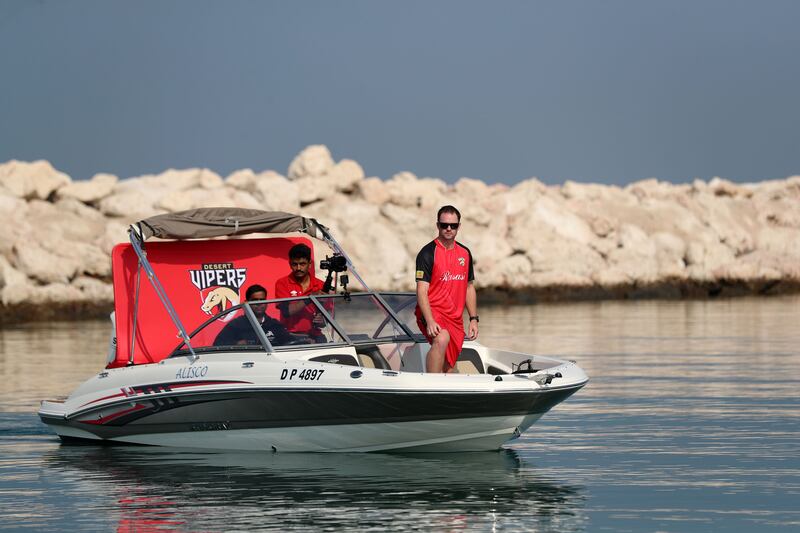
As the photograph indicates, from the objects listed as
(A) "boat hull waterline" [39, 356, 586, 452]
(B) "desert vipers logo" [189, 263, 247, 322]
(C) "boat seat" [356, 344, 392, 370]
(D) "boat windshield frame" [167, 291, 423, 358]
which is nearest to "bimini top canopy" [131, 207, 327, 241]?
(B) "desert vipers logo" [189, 263, 247, 322]

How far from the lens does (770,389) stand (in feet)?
56.3

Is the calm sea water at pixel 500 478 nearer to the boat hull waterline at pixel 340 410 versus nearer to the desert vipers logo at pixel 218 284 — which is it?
the boat hull waterline at pixel 340 410

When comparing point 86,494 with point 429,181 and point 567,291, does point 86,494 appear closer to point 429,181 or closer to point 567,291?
point 567,291

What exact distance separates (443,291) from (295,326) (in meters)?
1.42

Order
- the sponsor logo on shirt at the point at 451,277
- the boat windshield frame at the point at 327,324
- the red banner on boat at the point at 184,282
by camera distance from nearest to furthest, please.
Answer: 1. the sponsor logo on shirt at the point at 451,277
2. the boat windshield frame at the point at 327,324
3. the red banner on boat at the point at 184,282

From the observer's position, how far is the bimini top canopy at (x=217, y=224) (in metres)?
13.7

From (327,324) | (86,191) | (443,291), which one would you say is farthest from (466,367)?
(86,191)

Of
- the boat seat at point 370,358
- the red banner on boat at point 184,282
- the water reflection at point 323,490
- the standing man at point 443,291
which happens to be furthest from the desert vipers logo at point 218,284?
the standing man at point 443,291

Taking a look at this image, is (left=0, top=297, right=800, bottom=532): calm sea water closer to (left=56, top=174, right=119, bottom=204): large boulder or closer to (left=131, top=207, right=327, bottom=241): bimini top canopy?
(left=131, top=207, right=327, bottom=241): bimini top canopy

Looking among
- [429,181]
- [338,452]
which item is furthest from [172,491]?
[429,181]

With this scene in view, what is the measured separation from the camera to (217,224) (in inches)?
547

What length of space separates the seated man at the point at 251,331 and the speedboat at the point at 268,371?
0.7 inches

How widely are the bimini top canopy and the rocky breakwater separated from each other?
2538cm

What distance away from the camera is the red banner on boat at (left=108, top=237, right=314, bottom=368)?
14.1 m
